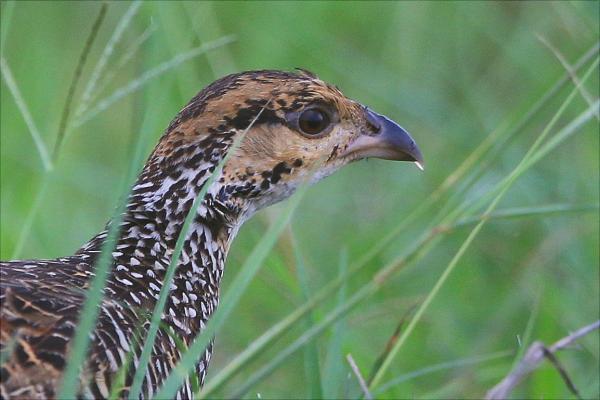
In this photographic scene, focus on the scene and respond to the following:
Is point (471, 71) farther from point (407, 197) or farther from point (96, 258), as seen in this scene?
point (96, 258)

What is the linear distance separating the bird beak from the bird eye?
0.16 metres

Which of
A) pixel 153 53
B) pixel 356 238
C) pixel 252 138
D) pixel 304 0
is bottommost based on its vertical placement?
pixel 356 238

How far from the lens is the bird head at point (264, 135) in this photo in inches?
173

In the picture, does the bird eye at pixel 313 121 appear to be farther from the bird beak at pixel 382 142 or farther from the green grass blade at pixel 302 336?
the green grass blade at pixel 302 336

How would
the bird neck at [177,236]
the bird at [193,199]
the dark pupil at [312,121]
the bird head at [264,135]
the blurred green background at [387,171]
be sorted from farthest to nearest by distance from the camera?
the blurred green background at [387,171] < the dark pupil at [312,121] < the bird head at [264,135] < the bird neck at [177,236] < the bird at [193,199]

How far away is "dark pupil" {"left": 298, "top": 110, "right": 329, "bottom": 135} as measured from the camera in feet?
15.0

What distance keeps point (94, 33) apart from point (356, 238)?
2.34m

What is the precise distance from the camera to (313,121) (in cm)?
459

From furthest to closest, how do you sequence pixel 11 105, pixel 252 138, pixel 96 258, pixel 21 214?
pixel 11 105
pixel 21 214
pixel 252 138
pixel 96 258

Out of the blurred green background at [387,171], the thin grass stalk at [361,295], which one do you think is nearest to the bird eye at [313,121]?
the blurred green background at [387,171]

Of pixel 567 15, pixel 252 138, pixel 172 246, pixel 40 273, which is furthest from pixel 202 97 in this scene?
pixel 567 15

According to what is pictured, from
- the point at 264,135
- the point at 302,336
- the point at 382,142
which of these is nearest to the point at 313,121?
the point at 264,135

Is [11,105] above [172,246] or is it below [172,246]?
above

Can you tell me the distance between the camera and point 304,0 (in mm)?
7617
